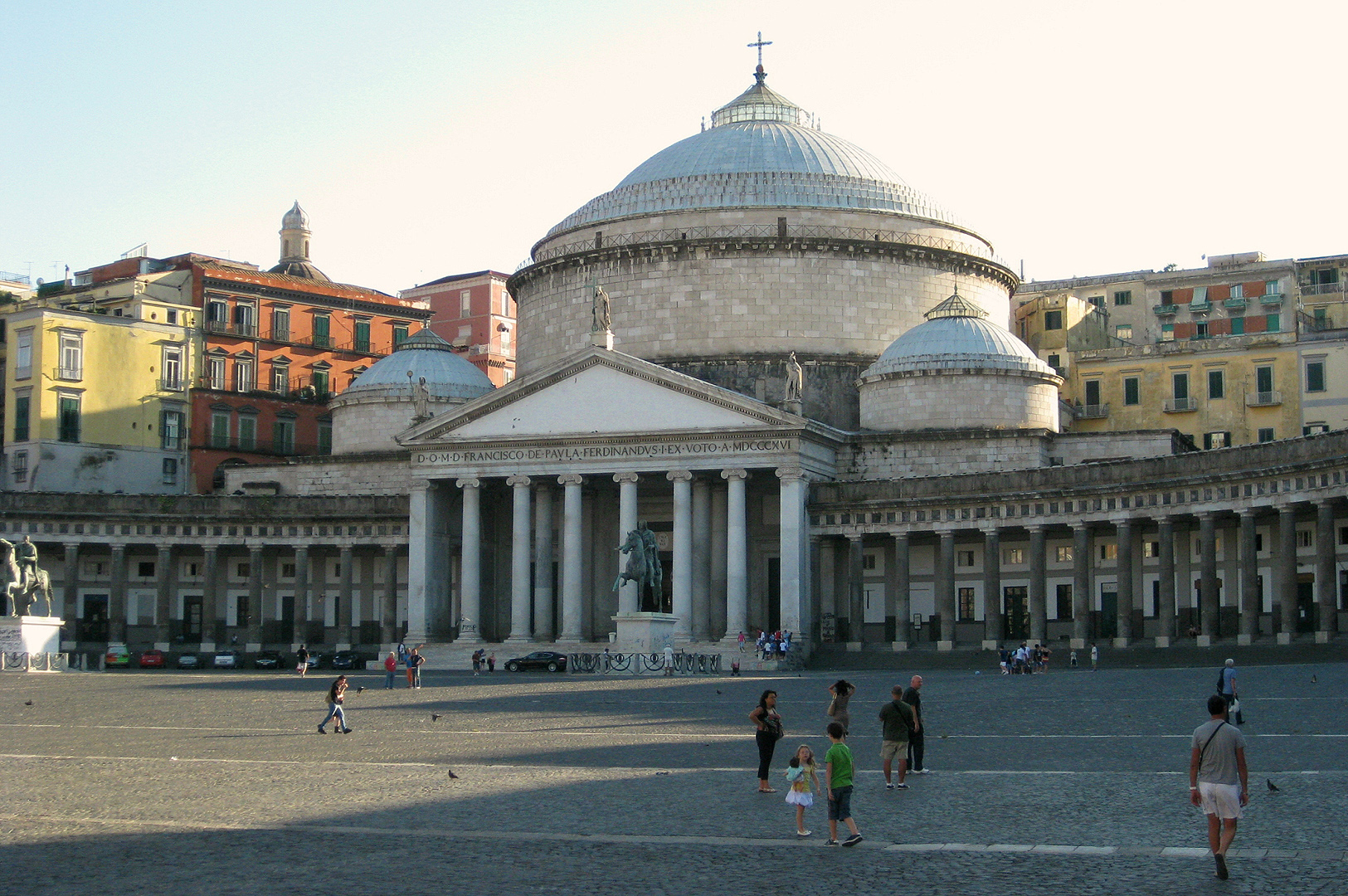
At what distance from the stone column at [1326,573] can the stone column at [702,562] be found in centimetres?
2379

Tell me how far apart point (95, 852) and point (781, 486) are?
51.8 meters

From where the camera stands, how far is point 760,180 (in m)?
82.9

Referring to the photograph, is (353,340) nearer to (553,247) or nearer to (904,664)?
(553,247)

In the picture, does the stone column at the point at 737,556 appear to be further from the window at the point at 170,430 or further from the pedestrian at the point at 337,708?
the pedestrian at the point at 337,708

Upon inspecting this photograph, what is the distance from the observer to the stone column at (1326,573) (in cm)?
5588

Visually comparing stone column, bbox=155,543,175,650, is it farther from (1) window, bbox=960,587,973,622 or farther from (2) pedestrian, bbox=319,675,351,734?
(2) pedestrian, bbox=319,675,351,734

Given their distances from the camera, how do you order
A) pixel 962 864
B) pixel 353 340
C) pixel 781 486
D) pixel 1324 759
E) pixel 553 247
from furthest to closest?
pixel 353 340, pixel 553 247, pixel 781 486, pixel 1324 759, pixel 962 864

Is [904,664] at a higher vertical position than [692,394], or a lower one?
lower

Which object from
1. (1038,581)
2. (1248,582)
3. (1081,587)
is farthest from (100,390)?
(1248,582)

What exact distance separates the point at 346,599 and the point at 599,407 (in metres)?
16.9

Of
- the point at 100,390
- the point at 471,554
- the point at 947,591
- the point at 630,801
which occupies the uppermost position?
the point at 100,390

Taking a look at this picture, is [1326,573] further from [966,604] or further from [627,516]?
[627,516]

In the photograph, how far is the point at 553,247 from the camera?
283 ft

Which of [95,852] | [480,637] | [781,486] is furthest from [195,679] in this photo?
[95,852]
